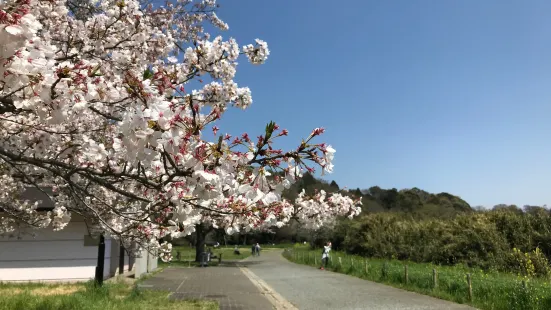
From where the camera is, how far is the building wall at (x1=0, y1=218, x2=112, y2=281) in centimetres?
1422

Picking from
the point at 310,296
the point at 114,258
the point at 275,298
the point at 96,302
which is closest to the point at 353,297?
the point at 310,296

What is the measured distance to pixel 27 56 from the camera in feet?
7.49

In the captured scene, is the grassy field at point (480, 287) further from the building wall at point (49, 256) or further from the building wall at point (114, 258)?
the building wall at point (49, 256)

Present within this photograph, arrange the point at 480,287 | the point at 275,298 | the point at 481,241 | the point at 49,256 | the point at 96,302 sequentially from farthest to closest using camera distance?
the point at 481,241
the point at 49,256
the point at 275,298
the point at 480,287
the point at 96,302

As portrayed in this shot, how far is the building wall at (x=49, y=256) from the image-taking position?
560 inches

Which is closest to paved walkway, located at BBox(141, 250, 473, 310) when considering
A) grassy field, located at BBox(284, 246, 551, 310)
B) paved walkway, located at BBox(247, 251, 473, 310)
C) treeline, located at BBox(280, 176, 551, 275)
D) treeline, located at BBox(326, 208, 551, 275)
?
paved walkway, located at BBox(247, 251, 473, 310)

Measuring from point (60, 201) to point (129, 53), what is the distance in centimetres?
357

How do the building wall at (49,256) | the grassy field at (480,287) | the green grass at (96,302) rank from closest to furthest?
the green grass at (96,302) → the grassy field at (480,287) → the building wall at (49,256)

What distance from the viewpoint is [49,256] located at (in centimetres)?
1449

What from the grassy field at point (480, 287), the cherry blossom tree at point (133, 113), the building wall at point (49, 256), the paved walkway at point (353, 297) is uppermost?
the cherry blossom tree at point (133, 113)

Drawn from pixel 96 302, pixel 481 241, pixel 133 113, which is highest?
pixel 133 113

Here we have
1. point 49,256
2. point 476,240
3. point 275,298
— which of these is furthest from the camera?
point 476,240

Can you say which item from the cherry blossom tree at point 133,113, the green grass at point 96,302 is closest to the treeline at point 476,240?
the green grass at point 96,302

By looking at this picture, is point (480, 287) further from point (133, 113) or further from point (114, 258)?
point (114, 258)
